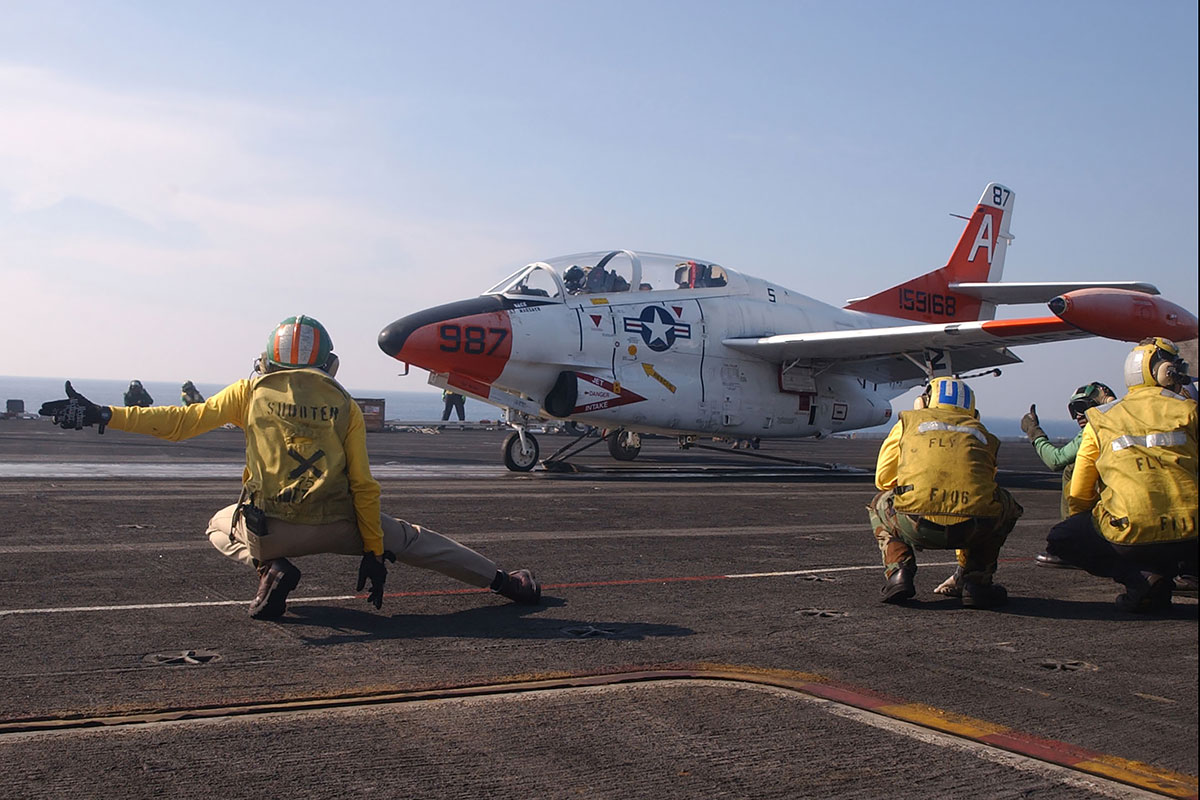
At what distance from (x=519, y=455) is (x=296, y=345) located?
12.2 m

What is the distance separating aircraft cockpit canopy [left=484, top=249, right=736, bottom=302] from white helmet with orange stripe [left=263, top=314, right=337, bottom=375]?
10.8m

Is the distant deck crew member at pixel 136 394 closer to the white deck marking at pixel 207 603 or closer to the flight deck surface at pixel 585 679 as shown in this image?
the flight deck surface at pixel 585 679

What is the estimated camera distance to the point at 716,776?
3.88 m

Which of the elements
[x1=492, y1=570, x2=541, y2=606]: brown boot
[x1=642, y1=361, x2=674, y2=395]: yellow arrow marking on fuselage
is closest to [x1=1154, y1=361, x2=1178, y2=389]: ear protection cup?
[x1=492, y1=570, x2=541, y2=606]: brown boot

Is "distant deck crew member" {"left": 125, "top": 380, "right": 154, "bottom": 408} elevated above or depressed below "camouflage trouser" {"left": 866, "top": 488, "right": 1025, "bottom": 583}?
above

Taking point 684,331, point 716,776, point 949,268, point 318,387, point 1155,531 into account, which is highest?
point 949,268

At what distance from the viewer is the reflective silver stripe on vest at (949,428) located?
23.0 feet

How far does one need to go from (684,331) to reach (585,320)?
2.22 metres

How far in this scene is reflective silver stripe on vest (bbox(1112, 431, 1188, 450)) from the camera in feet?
18.8

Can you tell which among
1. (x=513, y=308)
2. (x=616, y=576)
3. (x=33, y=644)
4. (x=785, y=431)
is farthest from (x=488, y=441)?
(x=33, y=644)

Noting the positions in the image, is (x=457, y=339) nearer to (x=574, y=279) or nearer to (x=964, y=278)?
(x=574, y=279)

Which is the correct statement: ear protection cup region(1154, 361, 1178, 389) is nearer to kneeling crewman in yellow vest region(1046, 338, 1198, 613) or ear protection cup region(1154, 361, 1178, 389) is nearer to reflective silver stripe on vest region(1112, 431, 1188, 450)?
kneeling crewman in yellow vest region(1046, 338, 1198, 613)

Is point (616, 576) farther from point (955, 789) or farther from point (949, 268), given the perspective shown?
point (949, 268)

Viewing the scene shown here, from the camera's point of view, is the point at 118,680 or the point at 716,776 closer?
the point at 716,776
